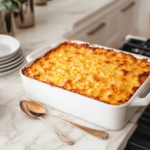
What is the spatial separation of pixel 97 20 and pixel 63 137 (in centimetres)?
132

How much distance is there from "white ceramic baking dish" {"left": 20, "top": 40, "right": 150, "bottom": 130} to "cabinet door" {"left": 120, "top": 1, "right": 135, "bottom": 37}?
1.68 meters

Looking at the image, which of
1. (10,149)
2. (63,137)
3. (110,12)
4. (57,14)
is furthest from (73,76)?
(110,12)

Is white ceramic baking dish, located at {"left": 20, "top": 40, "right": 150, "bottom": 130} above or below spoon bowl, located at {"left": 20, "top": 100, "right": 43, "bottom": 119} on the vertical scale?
above

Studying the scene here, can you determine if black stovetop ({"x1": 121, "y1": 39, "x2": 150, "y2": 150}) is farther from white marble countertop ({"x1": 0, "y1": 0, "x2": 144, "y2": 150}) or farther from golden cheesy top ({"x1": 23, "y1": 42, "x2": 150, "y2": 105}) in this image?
golden cheesy top ({"x1": 23, "y1": 42, "x2": 150, "y2": 105})

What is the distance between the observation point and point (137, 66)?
907 mm

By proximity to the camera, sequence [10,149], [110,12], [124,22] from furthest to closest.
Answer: [124,22] → [110,12] → [10,149]

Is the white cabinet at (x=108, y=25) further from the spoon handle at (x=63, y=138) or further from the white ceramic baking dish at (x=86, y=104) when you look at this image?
the spoon handle at (x=63, y=138)

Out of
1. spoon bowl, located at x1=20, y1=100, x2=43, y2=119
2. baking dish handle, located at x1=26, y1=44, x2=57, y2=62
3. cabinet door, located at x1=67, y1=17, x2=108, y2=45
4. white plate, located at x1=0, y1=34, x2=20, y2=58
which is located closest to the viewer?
spoon bowl, located at x1=20, y1=100, x2=43, y2=119

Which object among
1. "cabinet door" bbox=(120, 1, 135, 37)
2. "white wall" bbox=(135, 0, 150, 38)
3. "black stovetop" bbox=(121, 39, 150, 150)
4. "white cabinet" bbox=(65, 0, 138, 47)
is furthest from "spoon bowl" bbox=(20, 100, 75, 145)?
"white wall" bbox=(135, 0, 150, 38)

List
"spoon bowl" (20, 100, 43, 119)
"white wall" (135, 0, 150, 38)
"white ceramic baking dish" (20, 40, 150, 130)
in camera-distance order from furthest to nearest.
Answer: "white wall" (135, 0, 150, 38)
"spoon bowl" (20, 100, 43, 119)
"white ceramic baking dish" (20, 40, 150, 130)

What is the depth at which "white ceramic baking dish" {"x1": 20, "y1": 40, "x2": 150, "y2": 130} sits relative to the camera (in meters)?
0.71

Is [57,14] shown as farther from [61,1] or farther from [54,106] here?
[54,106]

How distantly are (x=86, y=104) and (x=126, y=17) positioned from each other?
1942 millimetres

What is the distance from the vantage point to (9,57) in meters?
1.09
